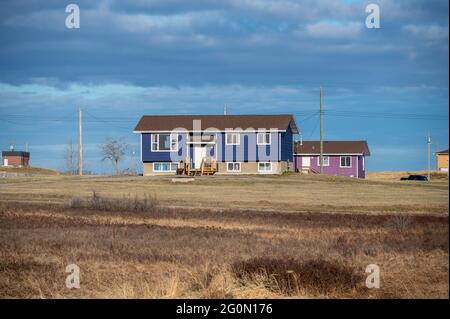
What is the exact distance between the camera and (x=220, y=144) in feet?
223

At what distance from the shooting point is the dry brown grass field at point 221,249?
12281 mm

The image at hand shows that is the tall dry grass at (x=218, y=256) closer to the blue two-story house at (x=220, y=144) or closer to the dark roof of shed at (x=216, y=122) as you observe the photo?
the blue two-story house at (x=220, y=144)

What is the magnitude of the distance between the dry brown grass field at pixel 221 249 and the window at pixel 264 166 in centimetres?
2821

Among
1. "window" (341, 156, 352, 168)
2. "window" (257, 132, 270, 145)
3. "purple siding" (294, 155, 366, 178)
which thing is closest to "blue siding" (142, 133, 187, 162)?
"window" (257, 132, 270, 145)

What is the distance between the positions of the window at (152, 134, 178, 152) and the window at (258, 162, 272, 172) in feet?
26.8

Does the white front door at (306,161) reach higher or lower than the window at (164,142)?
lower

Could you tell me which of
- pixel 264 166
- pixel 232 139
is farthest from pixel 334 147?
pixel 232 139

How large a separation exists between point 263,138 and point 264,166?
104 inches

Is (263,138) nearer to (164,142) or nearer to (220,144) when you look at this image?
(220,144)

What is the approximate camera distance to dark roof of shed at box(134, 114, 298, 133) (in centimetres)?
6806

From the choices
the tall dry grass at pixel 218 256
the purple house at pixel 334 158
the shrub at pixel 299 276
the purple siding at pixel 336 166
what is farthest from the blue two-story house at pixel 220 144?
the shrub at pixel 299 276

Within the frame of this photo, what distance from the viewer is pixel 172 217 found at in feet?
91.4
